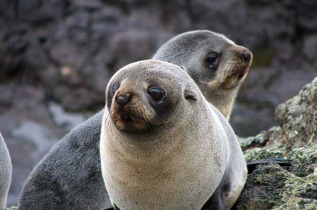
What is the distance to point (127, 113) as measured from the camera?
4832mm

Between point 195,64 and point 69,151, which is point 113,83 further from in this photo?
point 195,64

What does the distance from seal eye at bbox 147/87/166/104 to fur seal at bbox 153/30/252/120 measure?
3.57 metres

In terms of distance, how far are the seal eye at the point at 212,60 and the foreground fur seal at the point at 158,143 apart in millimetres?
3328

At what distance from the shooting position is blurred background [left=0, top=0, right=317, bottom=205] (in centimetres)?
1869

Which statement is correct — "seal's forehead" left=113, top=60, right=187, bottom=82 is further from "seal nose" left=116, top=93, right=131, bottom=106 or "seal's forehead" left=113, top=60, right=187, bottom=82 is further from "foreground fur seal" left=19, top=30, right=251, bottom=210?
"foreground fur seal" left=19, top=30, right=251, bottom=210

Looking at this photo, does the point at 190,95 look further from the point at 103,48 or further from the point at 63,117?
the point at 103,48

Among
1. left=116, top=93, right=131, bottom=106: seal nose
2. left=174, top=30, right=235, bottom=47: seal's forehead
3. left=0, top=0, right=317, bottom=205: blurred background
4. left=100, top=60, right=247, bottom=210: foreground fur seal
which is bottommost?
left=0, top=0, right=317, bottom=205: blurred background

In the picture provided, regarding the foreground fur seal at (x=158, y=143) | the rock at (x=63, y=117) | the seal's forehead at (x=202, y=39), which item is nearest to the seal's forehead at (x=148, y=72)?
the foreground fur seal at (x=158, y=143)

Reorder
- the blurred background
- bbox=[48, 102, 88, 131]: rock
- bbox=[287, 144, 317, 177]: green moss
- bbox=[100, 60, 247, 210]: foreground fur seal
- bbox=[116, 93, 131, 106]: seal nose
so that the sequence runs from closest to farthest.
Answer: bbox=[116, 93, 131, 106]: seal nose, bbox=[100, 60, 247, 210]: foreground fur seal, bbox=[287, 144, 317, 177]: green moss, bbox=[48, 102, 88, 131]: rock, the blurred background

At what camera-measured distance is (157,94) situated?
16.6ft

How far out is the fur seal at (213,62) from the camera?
341 inches

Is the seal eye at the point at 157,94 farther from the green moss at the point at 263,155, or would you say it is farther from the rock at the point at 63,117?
the rock at the point at 63,117

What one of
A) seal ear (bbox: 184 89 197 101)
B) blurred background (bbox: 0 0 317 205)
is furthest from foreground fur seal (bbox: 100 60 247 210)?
blurred background (bbox: 0 0 317 205)

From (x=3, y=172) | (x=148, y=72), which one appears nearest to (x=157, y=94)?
(x=148, y=72)
